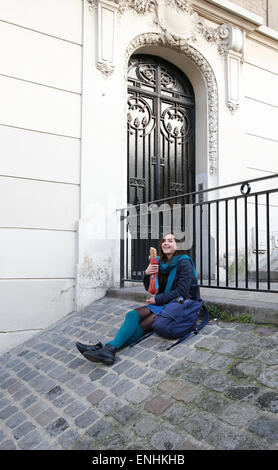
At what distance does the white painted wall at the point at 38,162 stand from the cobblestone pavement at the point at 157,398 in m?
1.40

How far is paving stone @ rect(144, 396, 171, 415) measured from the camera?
111 inches

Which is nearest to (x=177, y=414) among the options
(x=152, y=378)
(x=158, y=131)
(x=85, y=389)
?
(x=152, y=378)

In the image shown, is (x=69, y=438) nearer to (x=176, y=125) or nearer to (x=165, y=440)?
(x=165, y=440)

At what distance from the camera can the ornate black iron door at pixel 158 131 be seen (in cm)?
716

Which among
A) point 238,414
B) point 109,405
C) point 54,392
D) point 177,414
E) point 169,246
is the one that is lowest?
point 54,392

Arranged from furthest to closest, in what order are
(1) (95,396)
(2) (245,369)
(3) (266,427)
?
(1) (95,396)
(2) (245,369)
(3) (266,427)

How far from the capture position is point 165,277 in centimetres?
417

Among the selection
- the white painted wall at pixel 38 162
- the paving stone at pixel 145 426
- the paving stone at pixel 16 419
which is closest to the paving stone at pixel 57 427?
the paving stone at pixel 16 419

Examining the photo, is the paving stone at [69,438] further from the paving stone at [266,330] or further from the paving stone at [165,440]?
the paving stone at [266,330]

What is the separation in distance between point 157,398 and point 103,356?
885 millimetres

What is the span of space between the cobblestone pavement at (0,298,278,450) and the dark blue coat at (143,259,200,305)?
39 centimetres

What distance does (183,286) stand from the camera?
3.87 m
